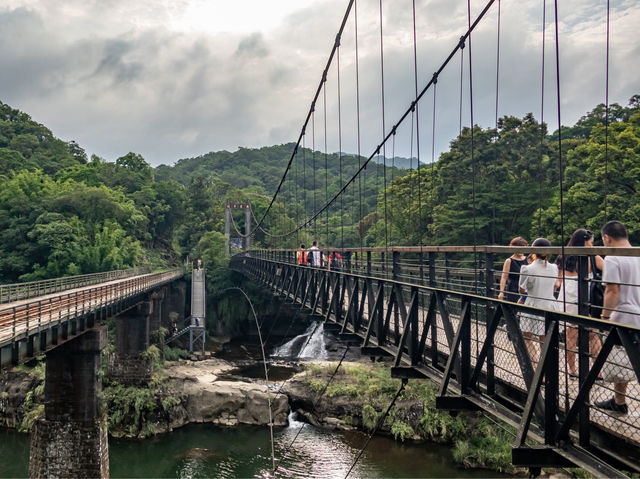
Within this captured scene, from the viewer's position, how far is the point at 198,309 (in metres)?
37.3

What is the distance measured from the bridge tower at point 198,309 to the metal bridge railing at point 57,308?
15.1ft

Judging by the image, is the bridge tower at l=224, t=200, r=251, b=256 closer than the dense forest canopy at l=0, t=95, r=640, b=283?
No

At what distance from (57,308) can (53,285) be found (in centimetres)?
1465

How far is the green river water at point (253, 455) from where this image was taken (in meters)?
16.1

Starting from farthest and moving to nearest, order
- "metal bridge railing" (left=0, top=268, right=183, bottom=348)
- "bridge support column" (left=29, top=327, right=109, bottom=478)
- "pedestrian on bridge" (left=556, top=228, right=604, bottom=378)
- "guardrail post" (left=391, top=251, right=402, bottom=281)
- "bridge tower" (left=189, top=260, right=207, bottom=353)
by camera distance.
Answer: "bridge tower" (left=189, top=260, right=207, bottom=353) < "bridge support column" (left=29, top=327, right=109, bottom=478) < "metal bridge railing" (left=0, top=268, right=183, bottom=348) < "guardrail post" (left=391, top=251, right=402, bottom=281) < "pedestrian on bridge" (left=556, top=228, right=604, bottom=378)

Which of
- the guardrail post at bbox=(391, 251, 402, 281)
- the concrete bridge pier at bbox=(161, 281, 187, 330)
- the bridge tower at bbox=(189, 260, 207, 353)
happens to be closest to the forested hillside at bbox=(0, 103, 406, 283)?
the concrete bridge pier at bbox=(161, 281, 187, 330)

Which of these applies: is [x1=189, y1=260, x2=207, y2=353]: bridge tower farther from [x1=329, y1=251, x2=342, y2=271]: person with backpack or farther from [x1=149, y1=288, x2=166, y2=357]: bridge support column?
[x1=329, y1=251, x2=342, y2=271]: person with backpack

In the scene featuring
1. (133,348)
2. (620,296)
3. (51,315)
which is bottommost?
(133,348)

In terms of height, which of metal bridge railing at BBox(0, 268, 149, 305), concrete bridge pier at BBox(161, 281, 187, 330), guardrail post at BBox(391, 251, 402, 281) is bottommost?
concrete bridge pier at BBox(161, 281, 187, 330)

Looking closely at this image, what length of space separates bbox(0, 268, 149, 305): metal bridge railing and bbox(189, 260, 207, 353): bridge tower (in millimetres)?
4142

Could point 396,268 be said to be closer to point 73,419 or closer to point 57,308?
point 57,308

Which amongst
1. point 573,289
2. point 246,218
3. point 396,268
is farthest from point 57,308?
point 246,218

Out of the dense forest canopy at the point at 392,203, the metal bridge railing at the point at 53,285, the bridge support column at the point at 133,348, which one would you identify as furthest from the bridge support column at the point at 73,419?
the dense forest canopy at the point at 392,203

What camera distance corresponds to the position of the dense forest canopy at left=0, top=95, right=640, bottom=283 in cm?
1880
